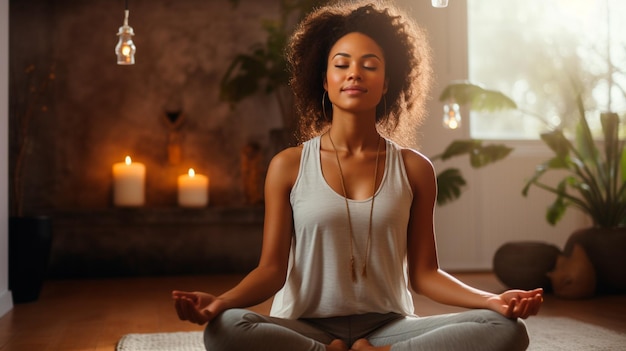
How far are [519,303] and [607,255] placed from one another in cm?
250

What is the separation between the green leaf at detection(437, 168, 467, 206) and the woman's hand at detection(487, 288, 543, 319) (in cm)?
267

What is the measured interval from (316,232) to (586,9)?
3.71m

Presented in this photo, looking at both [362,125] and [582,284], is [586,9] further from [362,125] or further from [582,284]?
[362,125]

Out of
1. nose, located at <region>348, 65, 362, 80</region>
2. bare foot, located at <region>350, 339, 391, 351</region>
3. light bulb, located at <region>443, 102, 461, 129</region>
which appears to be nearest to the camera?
bare foot, located at <region>350, 339, 391, 351</region>

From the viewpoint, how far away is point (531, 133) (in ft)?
15.4

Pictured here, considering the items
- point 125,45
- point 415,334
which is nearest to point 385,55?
point 415,334

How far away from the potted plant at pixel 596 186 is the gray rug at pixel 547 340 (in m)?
1.00

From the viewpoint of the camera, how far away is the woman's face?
156cm

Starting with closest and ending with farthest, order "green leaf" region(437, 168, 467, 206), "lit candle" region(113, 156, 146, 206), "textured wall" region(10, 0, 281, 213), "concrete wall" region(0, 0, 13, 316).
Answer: "concrete wall" region(0, 0, 13, 316) < "green leaf" region(437, 168, 467, 206) < "lit candle" region(113, 156, 146, 206) < "textured wall" region(10, 0, 281, 213)

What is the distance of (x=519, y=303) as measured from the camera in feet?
4.27

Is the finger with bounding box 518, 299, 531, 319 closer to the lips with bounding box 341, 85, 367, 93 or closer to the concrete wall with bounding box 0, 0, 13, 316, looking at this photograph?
the lips with bounding box 341, 85, 367, 93

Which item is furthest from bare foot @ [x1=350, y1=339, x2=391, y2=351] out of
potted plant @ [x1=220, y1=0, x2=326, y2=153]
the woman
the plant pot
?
potted plant @ [x1=220, y1=0, x2=326, y2=153]

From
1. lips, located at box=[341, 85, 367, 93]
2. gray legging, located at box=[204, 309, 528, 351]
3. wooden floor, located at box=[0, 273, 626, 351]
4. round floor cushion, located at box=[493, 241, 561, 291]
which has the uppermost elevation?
lips, located at box=[341, 85, 367, 93]

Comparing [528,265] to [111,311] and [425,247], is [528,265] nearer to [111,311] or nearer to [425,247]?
[111,311]
